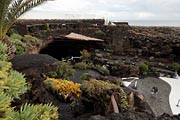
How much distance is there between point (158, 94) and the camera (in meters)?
11.2

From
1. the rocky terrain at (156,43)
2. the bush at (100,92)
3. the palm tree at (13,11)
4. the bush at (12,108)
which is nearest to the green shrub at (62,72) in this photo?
the palm tree at (13,11)

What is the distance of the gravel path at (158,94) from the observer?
9.55 m

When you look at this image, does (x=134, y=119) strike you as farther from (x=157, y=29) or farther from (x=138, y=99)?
(x=157, y=29)

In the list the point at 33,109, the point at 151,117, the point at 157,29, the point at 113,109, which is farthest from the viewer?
the point at 157,29

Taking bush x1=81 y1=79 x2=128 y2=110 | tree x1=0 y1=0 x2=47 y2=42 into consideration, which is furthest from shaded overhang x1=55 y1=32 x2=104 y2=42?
bush x1=81 y1=79 x2=128 y2=110

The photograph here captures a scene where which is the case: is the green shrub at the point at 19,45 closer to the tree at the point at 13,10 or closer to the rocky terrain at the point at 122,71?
the rocky terrain at the point at 122,71

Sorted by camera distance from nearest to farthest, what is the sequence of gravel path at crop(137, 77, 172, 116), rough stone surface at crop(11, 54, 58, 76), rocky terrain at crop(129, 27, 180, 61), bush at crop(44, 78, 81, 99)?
bush at crop(44, 78, 81, 99), rough stone surface at crop(11, 54, 58, 76), gravel path at crop(137, 77, 172, 116), rocky terrain at crop(129, 27, 180, 61)

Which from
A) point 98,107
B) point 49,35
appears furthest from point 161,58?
point 98,107

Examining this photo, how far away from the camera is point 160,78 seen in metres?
14.0

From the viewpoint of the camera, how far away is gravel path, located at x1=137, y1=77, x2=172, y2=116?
31.3ft

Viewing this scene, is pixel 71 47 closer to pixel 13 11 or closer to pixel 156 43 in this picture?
pixel 156 43

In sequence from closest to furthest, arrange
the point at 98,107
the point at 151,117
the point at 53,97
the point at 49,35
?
the point at 151,117
the point at 98,107
the point at 53,97
the point at 49,35

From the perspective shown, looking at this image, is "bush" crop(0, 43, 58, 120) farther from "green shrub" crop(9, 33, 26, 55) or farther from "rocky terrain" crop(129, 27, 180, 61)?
"rocky terrain" crop(129, 27, 180, 61)

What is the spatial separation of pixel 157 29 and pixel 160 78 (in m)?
7.61
